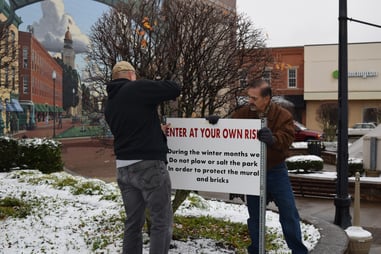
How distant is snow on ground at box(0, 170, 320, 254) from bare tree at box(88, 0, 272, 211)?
905mm

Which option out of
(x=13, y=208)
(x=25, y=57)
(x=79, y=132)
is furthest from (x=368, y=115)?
(x=13, y=208)

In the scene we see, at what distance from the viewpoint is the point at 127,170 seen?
12.8 feet

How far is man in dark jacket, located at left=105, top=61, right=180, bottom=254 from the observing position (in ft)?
12.3

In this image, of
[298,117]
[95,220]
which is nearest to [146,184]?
[95,220]

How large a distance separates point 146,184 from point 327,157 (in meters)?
17.2

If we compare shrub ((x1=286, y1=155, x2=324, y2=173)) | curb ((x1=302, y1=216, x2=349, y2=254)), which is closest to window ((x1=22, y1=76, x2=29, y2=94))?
shrub ((x1=286, y1=155, x2=324, y2=173))

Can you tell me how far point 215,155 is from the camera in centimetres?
410

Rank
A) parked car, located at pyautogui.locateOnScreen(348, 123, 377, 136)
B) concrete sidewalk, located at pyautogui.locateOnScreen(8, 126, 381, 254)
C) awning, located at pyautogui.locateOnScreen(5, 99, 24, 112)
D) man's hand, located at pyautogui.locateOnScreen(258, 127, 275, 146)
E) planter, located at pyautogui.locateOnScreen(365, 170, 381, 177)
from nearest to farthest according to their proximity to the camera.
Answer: man's hand, located at pyautogui.locateOnScreen(258, 127, 275, 146) → concrete sidewalk, located at pyautogui.locateOnScreen(8, 126, 381, 254) → planter, located at pyautogui.locateOnScreen(365, 170, 381, 177) → awning, located at pyautogui.locateOnScreen(5, 99, 24, 112) → parked car, located at pyautogui.locateOnScreen(348, 123, 377, 136)

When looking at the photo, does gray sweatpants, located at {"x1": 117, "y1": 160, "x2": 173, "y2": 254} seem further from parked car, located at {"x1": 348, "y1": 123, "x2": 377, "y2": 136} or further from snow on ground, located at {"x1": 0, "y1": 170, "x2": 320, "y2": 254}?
parked car, located at {"x1": 348, "y1": 123, "x2": 377, "y2": 136}

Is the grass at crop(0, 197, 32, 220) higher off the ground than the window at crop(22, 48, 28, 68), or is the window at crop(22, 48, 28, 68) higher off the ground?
the window at crop(22, 48, 28, 68)

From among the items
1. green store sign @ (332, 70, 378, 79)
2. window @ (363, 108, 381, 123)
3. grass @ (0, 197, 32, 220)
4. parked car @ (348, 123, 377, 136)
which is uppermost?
green store sign @ (332, 70, 378, 79)

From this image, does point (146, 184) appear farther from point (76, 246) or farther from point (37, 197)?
point (37, 197)

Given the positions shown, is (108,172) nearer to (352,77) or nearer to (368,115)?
(352,77)

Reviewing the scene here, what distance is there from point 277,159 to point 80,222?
2864 millimetres
